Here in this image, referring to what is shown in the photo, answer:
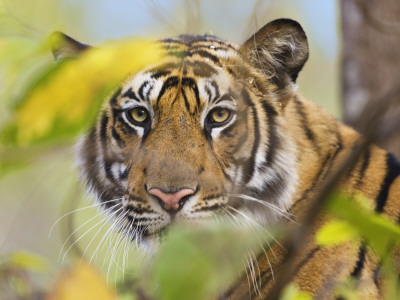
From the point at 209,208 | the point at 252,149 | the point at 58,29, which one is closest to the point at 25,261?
the point at 58,29

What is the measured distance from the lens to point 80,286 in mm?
443

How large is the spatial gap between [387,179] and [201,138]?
0.66 metres

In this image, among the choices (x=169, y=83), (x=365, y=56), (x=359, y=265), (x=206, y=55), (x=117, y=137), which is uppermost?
(x=365, y=56)

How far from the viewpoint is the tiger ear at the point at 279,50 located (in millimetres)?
1892

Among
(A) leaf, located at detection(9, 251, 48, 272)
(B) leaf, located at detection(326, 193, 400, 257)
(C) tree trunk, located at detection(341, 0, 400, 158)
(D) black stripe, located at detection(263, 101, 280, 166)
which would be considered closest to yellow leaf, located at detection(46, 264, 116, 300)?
(B) leaf, located at detection(326, 193, 400, 257)

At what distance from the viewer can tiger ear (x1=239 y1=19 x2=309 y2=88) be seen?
189 cm

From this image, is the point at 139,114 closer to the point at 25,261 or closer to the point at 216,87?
the point at 216,87

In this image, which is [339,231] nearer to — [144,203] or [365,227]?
[365,227]

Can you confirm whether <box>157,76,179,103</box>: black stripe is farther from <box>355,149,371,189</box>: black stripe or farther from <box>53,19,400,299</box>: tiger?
<box>355,149,371,189</box>: black stripe

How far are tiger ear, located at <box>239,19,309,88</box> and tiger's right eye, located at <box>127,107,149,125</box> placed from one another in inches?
15.5

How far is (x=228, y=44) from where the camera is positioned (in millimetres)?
2129

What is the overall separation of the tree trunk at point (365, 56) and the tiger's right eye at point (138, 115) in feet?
4.04

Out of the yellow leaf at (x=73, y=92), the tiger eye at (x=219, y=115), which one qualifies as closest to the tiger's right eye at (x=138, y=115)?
the tiger eye at (x=219, y=115)

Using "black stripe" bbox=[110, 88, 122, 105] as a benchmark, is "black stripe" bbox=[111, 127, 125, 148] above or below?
below
